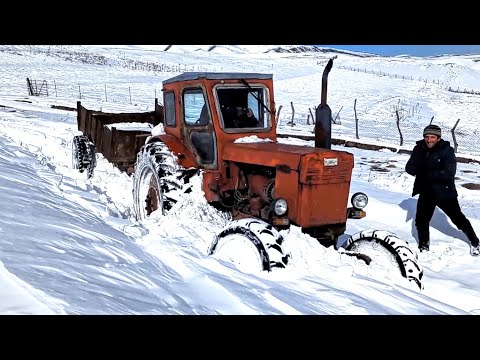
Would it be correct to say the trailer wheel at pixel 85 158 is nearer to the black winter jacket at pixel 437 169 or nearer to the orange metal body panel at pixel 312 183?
the orange metal body panel at pixel 312 183

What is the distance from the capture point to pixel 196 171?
5.50 meters

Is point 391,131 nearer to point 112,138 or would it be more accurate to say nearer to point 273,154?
point 112,138

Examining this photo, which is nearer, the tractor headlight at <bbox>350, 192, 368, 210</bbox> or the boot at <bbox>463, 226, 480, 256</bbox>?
the tractor headlight at <bbox>350, 192, 368, 210</bbox>

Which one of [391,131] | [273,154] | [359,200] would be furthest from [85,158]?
[391,131]

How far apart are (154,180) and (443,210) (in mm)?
3300

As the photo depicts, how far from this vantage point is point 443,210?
5.49 meters

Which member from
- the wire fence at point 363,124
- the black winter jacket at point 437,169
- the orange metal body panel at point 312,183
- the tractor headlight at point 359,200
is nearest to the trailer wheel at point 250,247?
the orange metal body panel at point 312,183

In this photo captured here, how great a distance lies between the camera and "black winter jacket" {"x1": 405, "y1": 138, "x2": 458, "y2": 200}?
5325 mm

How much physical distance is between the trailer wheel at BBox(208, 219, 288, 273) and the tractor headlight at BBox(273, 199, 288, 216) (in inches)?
14.4

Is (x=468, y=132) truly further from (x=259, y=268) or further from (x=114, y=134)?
(x=259, y=268)

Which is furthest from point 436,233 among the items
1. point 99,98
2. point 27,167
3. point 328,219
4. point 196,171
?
point 99,98

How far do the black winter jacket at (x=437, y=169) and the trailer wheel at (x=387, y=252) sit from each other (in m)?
1.24

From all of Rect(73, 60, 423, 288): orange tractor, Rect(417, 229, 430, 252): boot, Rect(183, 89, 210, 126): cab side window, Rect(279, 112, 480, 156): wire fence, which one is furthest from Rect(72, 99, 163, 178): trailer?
Rect(279, 112, 480, 156): wire fence

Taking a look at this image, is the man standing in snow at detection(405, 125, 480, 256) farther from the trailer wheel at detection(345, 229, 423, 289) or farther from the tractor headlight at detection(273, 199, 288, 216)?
the tractor headlight at detection(273, 199, 288, 216)
